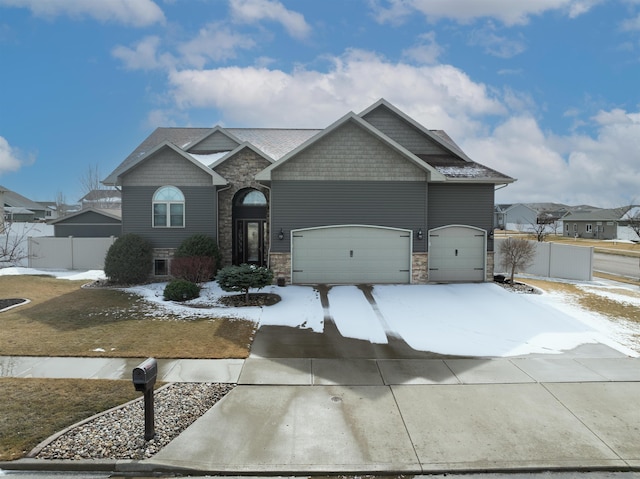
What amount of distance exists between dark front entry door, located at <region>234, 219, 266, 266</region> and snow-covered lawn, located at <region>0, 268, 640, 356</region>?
10.5 feet

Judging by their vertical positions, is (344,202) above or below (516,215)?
below

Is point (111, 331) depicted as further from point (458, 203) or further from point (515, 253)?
point (515, 253)

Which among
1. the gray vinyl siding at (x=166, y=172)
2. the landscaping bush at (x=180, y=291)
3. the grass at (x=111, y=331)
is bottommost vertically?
the grass at (x=111, y=331)

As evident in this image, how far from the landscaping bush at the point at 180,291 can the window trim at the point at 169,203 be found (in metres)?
4.23

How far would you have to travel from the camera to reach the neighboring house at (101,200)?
44250mm

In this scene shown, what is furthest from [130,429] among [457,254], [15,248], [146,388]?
[15,248]

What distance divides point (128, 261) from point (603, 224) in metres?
69.1

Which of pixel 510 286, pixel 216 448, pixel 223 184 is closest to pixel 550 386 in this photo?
pixel 216 448

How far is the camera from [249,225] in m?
17.8

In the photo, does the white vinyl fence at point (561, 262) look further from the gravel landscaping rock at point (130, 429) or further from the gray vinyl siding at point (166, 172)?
the gravel landscaping rock at point (130, 429)

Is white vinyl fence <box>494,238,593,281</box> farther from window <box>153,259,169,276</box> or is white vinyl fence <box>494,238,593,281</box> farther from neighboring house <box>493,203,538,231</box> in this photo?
neighboring house <box>493,203,538,231</box>

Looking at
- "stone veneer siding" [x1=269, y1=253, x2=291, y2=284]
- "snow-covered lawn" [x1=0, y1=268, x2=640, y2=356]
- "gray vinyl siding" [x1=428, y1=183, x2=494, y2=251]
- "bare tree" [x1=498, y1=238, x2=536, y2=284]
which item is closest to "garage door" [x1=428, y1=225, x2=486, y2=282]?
"gray vinyl siding" [x1=428, y1=183, x2=494, y2=251]

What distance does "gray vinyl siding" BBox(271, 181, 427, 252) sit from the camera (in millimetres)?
14789

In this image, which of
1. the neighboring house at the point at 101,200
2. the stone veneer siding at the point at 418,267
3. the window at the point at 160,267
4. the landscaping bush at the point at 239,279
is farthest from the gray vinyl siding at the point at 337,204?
the neighboring house at the point at 101,200
